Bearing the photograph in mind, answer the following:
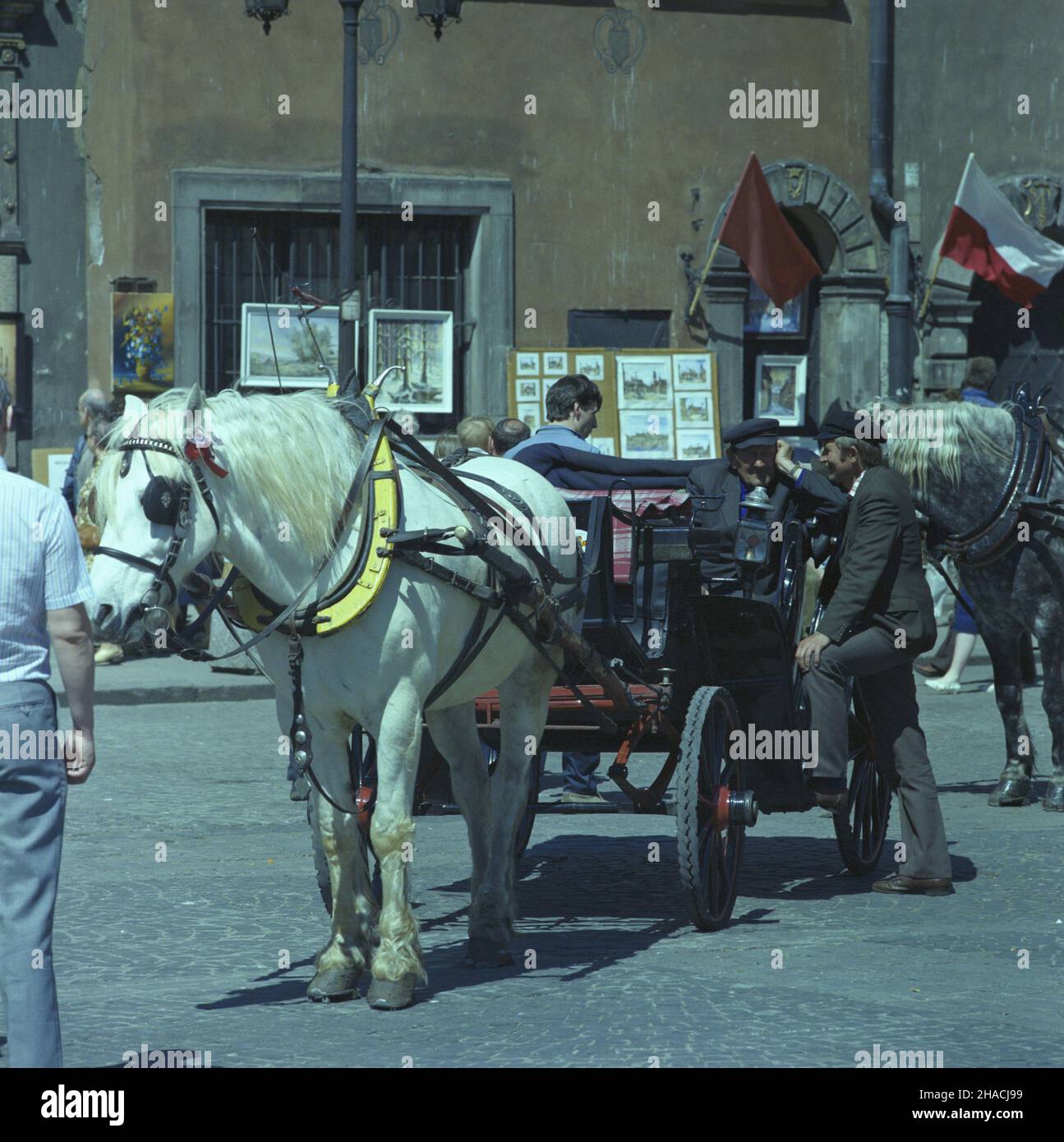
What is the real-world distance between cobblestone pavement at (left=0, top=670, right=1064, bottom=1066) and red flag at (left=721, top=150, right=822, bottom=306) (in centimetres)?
874

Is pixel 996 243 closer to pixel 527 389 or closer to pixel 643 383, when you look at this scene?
pixel 643 383

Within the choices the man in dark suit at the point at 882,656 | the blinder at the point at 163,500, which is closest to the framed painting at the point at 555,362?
the man in dark suit at the point at 882,656

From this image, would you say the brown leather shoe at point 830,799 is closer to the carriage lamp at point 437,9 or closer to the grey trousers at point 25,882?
the grey trousers at point 25,882

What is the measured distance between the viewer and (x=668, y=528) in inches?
316

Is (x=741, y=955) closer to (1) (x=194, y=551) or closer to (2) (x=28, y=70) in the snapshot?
(1) (x=194, y=551)

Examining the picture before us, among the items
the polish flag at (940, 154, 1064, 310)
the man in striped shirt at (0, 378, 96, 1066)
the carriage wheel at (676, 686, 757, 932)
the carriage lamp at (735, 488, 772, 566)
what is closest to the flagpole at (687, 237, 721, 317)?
the polish flag at (940, 154, 1064, 310)

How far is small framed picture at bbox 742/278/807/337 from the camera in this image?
65.1 feet

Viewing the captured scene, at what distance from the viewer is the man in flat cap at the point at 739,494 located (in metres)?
7.99

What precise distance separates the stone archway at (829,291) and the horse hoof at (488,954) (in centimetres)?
1295

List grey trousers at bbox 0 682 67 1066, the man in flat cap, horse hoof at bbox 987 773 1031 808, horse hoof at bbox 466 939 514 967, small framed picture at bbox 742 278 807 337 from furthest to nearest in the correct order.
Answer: small framed picture at bbox 742 278 807 337
horse hoof at bbox 987 773 1031 808
the man in flat cap
horse hoof at bbox 466 939 514 967
grey trousers at bbox 0 682 67 1066

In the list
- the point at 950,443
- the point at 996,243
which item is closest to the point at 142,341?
the point at 996,243

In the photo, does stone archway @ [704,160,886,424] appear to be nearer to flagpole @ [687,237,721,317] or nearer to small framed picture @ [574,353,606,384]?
flagpole @ [687,237,721,317]

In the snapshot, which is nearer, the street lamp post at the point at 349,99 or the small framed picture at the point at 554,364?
the street lamp post at the point at 349,99
